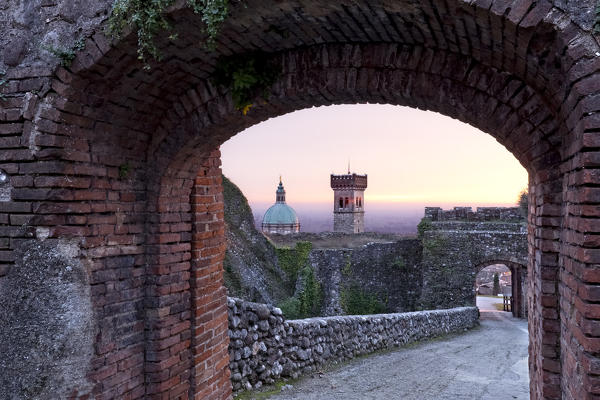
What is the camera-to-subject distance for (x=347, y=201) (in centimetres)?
6262

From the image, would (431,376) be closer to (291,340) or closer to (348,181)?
(291,340)

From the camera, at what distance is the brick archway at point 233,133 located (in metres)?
2.63

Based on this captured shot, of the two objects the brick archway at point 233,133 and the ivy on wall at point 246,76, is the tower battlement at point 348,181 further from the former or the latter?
the ivy on wall at point 246,76

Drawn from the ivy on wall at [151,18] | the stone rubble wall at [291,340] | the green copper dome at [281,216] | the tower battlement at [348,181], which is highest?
the tower battlement at [348,181]

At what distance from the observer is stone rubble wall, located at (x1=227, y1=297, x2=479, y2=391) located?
21.5ft

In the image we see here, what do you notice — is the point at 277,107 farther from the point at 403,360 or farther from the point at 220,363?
the point at 403,360

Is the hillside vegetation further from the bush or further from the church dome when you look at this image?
the church dome

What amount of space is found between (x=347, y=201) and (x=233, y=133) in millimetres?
58480

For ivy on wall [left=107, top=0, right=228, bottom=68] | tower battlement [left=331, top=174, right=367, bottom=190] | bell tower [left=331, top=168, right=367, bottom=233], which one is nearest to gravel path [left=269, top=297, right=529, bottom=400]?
ivy on wall [left=107, top=0, right=228, bottom=68]

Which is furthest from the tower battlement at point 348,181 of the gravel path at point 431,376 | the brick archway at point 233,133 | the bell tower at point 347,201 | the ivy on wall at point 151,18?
the ivy on wall at point 151,18

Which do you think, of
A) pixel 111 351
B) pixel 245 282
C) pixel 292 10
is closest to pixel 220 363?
pixel 111 351

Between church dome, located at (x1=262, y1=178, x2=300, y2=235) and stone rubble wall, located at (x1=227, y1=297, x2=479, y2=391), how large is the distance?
48.3m

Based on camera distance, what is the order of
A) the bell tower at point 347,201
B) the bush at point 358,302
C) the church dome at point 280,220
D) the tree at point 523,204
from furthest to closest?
the bell tower at point 347,201 → the church dome at point 280,220 → the bush at point 358,302 → the tree at point 523,204

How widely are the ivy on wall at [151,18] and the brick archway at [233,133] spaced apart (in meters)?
0.10
